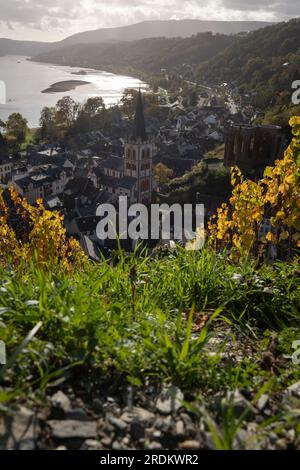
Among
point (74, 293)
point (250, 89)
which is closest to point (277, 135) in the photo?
point (74, 293)

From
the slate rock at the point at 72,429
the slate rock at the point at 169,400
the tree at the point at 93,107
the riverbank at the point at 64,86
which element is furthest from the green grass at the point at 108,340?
the riverbank at the point at 64,86

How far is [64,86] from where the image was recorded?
17638 centimetres

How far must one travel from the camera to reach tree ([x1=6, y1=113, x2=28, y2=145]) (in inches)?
3371

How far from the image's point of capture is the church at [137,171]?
5375 centimetres

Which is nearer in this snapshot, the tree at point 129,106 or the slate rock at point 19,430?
the slate rock at point 19,430

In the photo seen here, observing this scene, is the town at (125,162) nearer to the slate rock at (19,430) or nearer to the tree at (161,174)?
the tree at (161,174)

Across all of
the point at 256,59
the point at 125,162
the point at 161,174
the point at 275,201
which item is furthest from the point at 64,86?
the point at 275,201

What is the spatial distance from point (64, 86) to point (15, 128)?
98.7 metres

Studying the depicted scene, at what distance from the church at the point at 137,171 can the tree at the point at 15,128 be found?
3655cm

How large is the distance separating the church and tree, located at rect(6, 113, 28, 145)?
3655cm

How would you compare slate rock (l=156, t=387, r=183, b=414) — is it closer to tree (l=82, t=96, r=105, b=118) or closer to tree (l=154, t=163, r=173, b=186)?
tree (l=154, t=163, r=173, b=186)

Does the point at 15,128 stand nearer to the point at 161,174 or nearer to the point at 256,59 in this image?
the point at 161,174
